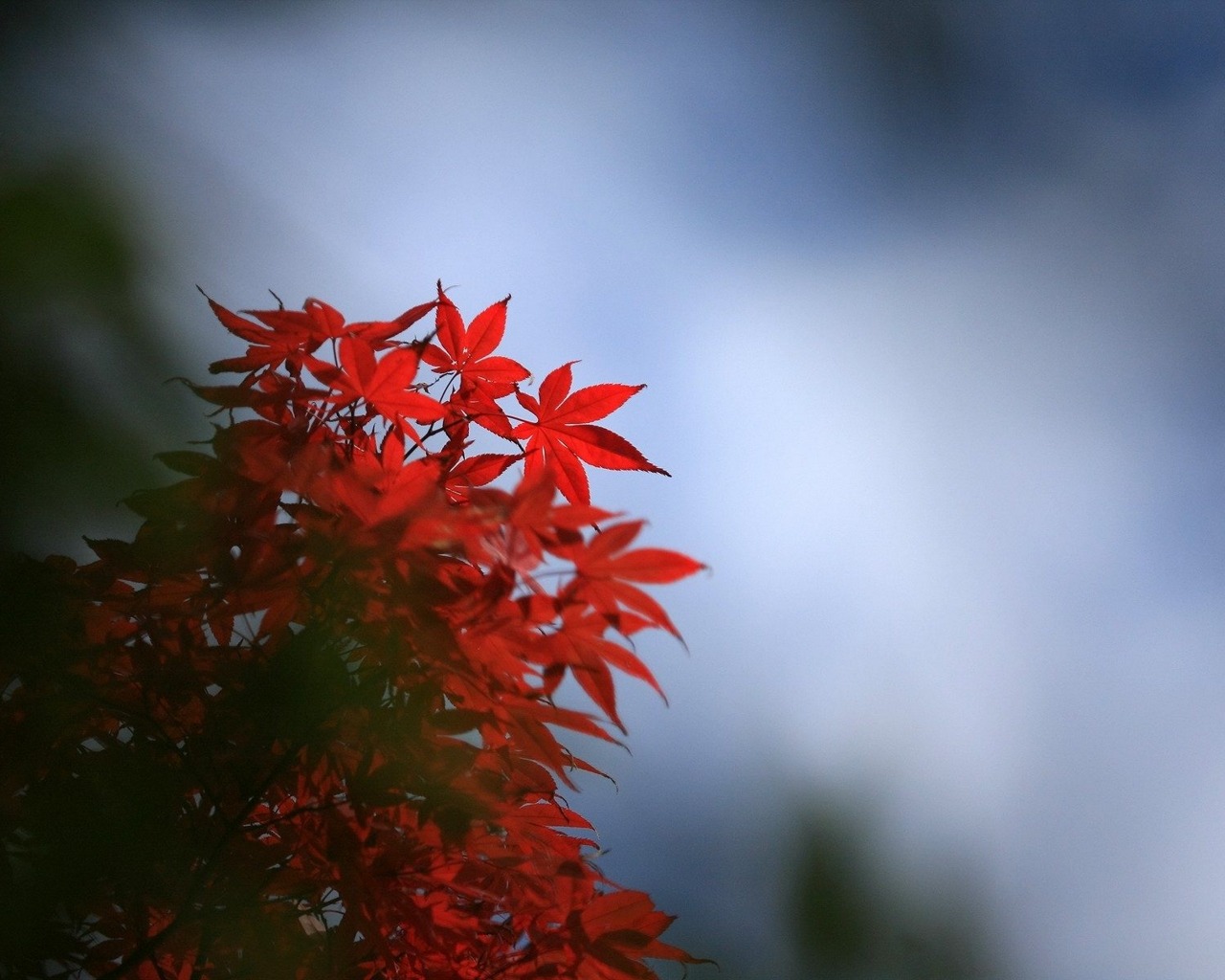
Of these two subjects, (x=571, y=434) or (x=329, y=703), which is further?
(x=571, y=434)

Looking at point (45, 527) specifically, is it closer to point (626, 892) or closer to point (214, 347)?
point (214, 347)

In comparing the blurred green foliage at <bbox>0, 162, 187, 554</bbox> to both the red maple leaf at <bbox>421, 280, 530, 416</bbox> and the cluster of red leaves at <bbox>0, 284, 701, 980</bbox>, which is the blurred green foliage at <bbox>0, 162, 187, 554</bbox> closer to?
the cluster of red leaves at <bbox>0, 284, 701, 980</bbox>

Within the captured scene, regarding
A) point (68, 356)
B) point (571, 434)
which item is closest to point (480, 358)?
point (571, 434)

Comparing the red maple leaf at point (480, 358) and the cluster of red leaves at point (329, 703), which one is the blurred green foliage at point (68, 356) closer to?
the cluster of red leaves at point (329, 703)

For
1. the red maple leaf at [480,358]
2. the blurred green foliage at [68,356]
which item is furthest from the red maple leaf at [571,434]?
the blurred green foliage at [68,356]

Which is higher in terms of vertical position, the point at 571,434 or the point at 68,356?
the point at 571,434

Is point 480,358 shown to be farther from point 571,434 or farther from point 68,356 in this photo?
point 68,356

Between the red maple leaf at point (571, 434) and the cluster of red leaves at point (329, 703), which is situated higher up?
the red maple leaf at point (571, 434)
